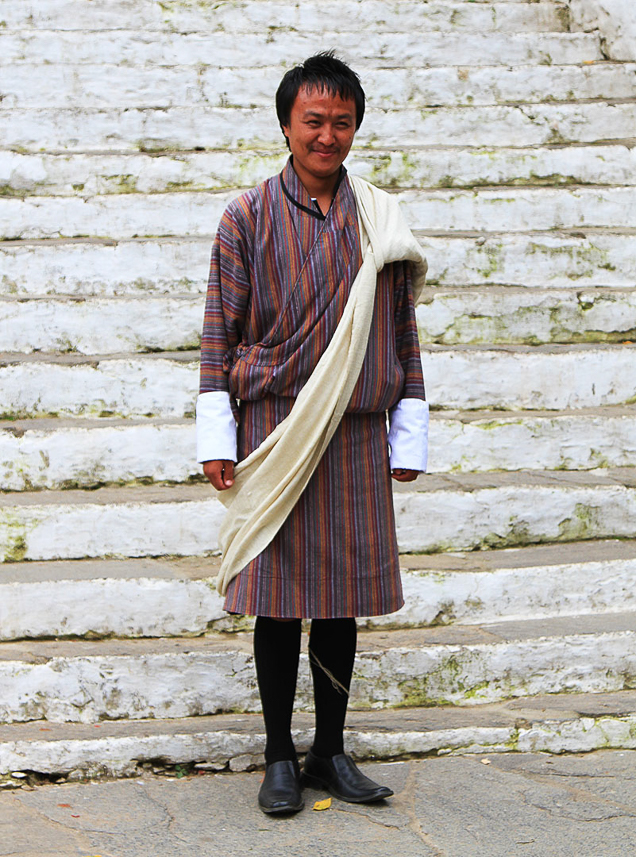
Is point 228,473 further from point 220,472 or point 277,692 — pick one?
point 277,692

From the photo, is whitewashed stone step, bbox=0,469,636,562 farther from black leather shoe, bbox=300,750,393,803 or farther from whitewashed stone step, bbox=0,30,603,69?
whitewashed stone step, bbox=0,30,603,69

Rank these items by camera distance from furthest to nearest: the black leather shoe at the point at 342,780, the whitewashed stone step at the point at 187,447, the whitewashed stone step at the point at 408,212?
1. the whitewashed stone step at the point at 408,212
2. the whitewashed stone step at the point at 187,447
3. the black leather shoe at the point at 342,780

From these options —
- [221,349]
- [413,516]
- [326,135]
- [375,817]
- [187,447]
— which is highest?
[326,135]

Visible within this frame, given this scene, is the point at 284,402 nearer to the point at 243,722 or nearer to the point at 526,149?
the point at 243,722

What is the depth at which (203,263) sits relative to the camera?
16.1 ft

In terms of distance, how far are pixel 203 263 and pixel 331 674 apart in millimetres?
2477

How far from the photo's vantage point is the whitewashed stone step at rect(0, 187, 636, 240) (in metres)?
5.12

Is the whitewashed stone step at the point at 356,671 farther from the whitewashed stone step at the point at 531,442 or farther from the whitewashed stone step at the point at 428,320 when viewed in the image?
the whitewashed stone step at the point at 428,320

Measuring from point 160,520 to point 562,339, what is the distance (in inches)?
78.8

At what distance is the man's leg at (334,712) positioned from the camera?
2.94m

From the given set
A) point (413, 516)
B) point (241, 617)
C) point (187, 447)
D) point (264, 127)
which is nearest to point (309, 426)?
point (241, 617)

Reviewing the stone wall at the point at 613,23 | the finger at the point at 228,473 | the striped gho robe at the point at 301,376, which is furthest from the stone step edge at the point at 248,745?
the stone wall at the point at 613,23

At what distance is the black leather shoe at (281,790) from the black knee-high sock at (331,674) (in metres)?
0.12

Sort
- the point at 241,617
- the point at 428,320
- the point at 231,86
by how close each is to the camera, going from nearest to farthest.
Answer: the point at 241,617 < the point at 428,320 < the point at 231,86
